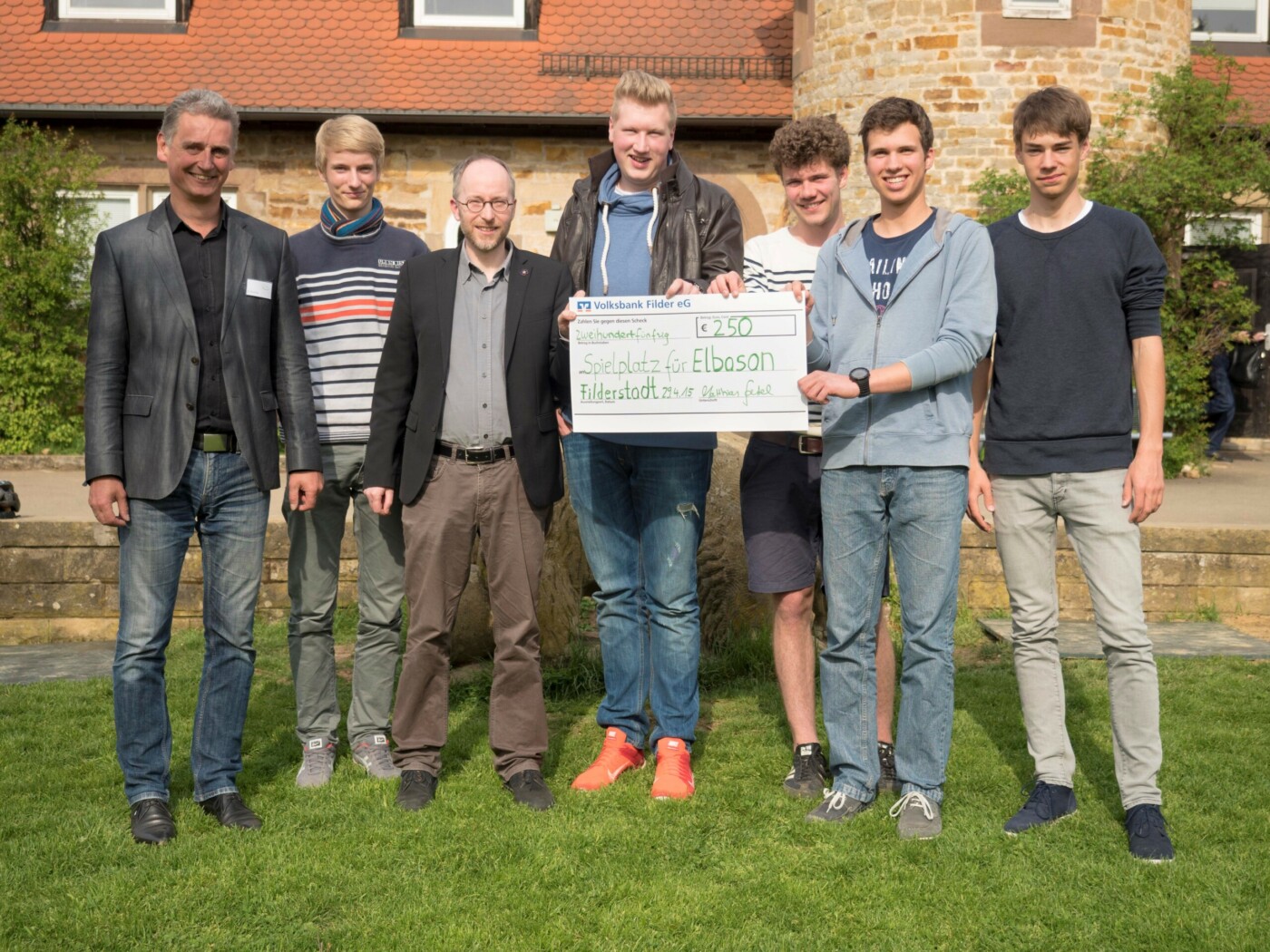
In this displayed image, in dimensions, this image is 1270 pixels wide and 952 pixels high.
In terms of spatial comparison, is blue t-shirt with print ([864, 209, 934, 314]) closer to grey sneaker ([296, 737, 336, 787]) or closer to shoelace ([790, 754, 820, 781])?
shoelace ([790, 754, 820, 781])

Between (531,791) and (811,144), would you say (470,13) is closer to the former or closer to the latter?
(811,144)

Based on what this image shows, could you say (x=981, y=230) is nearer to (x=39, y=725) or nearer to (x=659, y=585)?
(x=659, y=585)

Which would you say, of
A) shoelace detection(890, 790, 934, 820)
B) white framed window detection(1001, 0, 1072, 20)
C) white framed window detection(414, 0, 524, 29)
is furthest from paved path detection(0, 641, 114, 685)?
white framed window detection(414, 0, 524, 29)

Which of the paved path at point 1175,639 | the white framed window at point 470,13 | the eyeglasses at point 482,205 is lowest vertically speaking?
the paved path at point 1175,639

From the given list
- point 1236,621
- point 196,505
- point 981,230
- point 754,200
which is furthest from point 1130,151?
point 196,505

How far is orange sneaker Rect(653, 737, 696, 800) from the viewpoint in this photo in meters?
4.44

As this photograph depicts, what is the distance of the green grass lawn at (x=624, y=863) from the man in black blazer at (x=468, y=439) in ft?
1.27

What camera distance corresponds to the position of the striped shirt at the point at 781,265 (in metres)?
4.42

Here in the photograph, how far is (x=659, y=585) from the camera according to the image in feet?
14.7

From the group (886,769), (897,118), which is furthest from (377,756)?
(897,118)

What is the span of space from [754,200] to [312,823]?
39.1ft

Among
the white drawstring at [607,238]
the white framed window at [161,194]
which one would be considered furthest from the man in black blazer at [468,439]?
the white framed window at [161,194]

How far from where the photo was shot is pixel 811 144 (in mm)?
4281

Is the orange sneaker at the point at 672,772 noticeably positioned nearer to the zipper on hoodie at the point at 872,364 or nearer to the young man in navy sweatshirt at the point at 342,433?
the young man in navy sweatshirt at the point at 342,433
